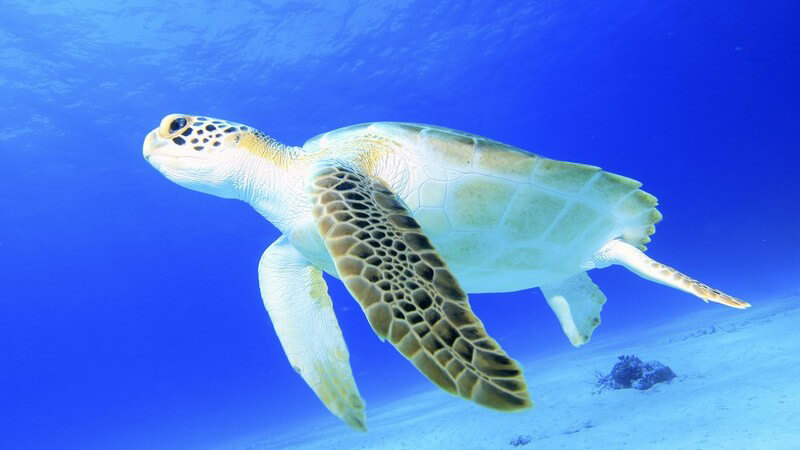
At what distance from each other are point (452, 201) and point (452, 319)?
1.50 metres

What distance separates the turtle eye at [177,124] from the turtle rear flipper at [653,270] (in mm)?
3577

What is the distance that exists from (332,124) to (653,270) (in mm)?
25239

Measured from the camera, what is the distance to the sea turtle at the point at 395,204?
3.01 m

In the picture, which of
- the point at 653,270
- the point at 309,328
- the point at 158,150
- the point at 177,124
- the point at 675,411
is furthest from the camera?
the point at 675,411

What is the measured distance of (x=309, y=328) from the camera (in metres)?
3.57

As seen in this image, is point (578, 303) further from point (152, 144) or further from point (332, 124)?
point (332, 124)

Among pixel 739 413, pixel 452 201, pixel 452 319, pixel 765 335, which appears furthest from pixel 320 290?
pixel 765 335

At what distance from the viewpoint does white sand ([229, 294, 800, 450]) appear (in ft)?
14.4

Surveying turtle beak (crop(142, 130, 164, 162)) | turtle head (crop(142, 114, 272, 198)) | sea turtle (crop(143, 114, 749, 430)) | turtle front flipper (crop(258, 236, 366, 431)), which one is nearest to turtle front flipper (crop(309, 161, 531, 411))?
sea turtle (crop(143, 114, 749, 430))

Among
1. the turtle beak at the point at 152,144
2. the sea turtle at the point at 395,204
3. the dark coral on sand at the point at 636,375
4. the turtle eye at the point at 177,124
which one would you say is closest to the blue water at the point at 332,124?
the dark coral on sand at the point at 636,375

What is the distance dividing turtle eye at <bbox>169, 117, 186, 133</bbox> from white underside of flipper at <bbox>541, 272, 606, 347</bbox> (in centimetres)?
368

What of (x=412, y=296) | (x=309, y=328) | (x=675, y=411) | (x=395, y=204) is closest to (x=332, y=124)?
(x=675, y=411)

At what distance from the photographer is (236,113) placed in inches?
964

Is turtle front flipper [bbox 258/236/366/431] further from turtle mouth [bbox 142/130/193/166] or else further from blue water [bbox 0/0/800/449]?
blue water [bbox 0/0/800/449]
